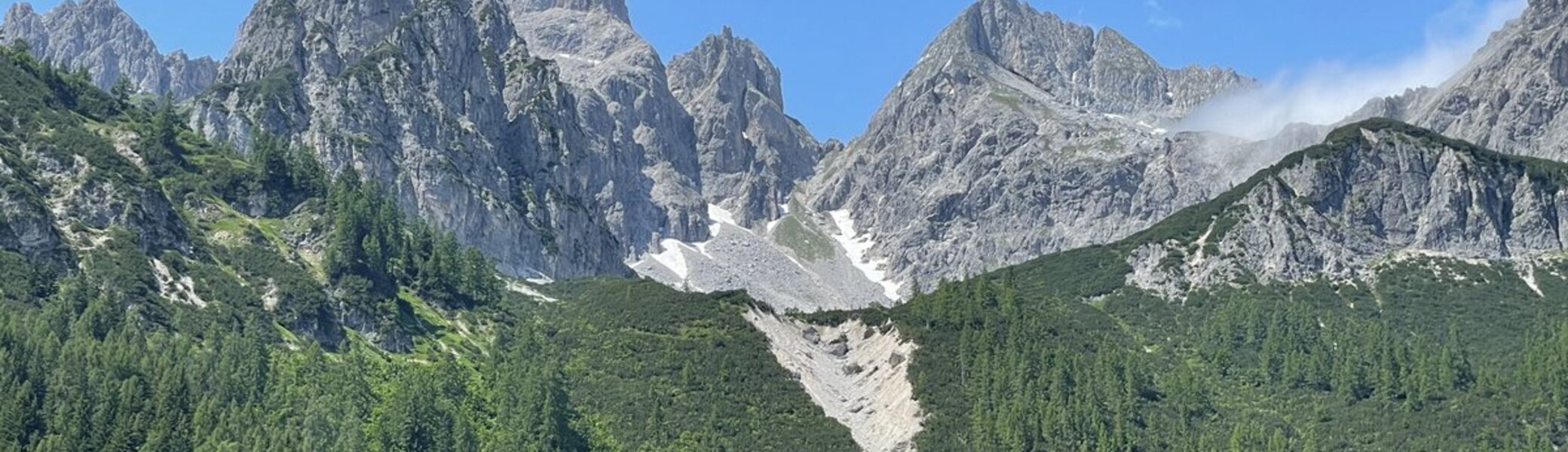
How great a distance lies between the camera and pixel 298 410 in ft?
488

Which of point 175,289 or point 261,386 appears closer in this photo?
point 261,386

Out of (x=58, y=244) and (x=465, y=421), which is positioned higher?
(x=58, y=244)

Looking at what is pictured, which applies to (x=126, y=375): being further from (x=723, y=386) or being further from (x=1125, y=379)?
(x=1125, y=379)

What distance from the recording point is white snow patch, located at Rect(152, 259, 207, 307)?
193625 mm

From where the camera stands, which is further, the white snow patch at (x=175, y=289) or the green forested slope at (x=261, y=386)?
the white snow patch at (x=175, y=289)

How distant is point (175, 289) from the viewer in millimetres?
195625

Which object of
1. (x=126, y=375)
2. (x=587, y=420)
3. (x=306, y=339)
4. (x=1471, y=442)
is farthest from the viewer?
(x=306, y=339)

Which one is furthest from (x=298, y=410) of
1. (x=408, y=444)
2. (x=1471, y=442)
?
(x=1471, y=442)

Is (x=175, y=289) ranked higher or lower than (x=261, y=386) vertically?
higher

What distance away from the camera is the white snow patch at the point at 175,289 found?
194 m

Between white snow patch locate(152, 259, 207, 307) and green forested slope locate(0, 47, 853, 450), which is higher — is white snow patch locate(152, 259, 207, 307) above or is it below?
above

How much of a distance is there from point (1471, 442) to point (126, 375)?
135199mm

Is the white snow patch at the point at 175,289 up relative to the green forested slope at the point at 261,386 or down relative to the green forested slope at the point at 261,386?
up

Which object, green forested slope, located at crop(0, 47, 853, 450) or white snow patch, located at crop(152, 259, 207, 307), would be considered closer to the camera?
green forested slope, located at crop(0, 47, 853, 450)
